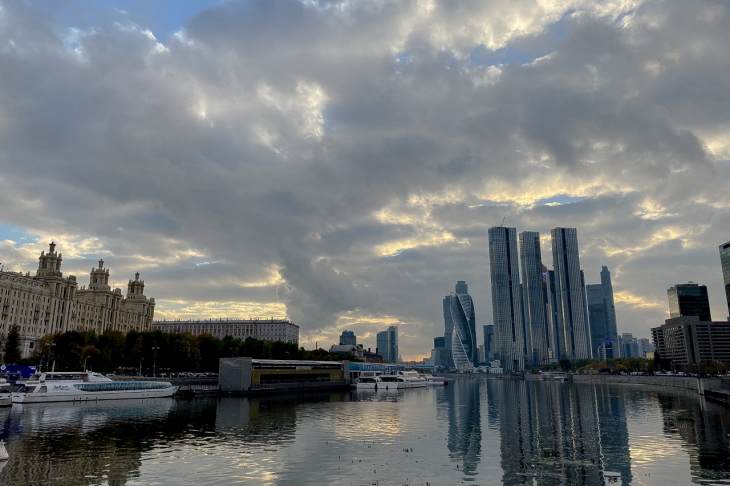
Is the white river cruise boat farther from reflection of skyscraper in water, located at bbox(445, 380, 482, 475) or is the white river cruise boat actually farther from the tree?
reflection of skyscraper in water, located at bbox(445, 380, 482, 475)

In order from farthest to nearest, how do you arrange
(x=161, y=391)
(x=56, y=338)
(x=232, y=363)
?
(x=56, y=338) → (x=232, y=363) → (x=161, y=391)

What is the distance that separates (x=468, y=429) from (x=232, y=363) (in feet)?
340

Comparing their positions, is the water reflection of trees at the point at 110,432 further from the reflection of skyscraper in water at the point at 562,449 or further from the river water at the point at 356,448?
the reflection of skyscraper in water at the point at 562,449

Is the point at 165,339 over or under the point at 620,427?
over

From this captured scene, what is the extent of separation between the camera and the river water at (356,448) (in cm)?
4594

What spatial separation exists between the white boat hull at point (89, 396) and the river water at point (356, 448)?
11.1m

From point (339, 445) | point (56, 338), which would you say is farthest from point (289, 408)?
point (56, 338)

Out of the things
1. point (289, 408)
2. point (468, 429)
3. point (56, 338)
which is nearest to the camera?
point (468, 429)

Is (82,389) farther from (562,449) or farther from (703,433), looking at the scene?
(703,433)

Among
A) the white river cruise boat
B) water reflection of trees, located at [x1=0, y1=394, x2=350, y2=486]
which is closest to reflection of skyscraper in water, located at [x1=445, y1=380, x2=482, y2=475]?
water reflection of trees, located at [x1=0, y1=394, x2=350, y2=486]

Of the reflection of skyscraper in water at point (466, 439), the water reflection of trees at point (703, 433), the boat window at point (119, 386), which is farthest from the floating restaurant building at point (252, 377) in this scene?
the water reflection of trees at point (703, 433)

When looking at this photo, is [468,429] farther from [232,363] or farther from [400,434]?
[232,363]

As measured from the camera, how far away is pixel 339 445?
63.5 meters

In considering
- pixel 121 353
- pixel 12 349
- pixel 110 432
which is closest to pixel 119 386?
pixel 121 353
